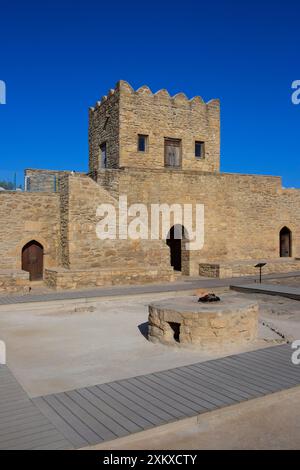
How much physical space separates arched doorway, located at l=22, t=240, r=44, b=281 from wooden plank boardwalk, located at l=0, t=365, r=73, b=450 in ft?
33.8

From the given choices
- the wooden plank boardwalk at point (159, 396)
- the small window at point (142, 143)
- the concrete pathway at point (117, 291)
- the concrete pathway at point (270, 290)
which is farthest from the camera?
the small window at point (142, 143)

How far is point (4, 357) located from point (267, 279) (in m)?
11.7

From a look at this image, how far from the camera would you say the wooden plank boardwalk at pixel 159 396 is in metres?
3.92

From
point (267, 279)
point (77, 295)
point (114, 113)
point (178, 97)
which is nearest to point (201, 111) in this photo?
point (178, 97)

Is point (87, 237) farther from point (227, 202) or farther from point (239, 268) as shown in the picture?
point (227, 202)

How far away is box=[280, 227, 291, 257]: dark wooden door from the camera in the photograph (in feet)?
70.5

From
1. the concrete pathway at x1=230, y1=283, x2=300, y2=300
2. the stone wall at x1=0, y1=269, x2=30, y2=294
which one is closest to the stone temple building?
the stone wall at x1=0, y1=269, x2=30, y2=294

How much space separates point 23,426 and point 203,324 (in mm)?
3547

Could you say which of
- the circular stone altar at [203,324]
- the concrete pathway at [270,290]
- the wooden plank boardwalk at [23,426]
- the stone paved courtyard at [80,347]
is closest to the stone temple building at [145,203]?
the concrete pathway at [270,290]

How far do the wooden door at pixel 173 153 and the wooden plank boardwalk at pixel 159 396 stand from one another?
1412 cm

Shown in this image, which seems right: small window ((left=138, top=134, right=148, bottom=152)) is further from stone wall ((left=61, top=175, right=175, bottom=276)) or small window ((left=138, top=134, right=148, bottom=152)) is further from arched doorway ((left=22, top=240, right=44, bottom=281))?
arched doorway ((left=22, top=240, right=44, bottom=281))

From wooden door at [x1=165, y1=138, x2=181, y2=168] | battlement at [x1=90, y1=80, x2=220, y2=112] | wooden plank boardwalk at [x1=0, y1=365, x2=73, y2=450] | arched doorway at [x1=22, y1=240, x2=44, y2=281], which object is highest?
battlement at [x1=90, y1=80, x2=220, y2=112]

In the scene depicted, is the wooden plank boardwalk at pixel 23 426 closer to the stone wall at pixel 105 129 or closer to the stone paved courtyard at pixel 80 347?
the stone paved courtyard at pixel 80 347

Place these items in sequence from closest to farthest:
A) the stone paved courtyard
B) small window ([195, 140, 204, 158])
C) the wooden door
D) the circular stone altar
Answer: the stone paved courtyard, the circular stone altar, the wooden door, small window ([195, 140, 204, 158])
